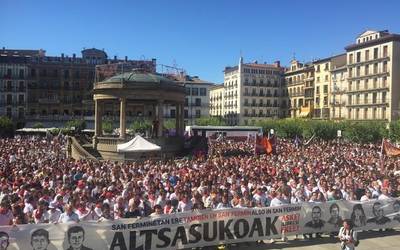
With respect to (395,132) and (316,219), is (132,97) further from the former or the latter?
(395,132)

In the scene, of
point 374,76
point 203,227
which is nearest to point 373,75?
point 374,76

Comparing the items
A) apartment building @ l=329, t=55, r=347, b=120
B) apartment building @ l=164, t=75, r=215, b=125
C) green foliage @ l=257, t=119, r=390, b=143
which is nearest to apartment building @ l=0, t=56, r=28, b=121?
apartment building @ l=164, t=75, r=215, b=125

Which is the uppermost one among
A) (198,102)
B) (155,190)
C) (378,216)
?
(198,102)

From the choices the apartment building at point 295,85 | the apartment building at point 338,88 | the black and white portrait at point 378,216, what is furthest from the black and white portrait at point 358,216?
the apartment building at point 295,85

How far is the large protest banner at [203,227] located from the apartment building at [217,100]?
4843 inches

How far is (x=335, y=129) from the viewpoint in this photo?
253 feet

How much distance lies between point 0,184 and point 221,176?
9528 mm

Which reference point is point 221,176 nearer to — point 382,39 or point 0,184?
point 0,184

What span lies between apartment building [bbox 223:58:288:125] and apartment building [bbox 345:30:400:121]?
91.0 feet

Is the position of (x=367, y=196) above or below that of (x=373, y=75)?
below

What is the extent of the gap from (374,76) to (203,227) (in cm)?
8534

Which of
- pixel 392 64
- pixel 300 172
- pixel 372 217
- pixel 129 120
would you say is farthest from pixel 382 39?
pixel 372 217

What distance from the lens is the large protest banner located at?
12805mm

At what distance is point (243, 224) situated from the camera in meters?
15.6
